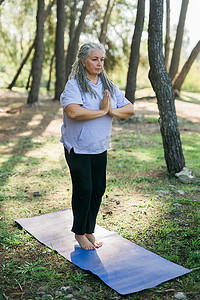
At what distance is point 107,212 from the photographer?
4.66 meters

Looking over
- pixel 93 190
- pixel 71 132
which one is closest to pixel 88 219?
pixel 93 190

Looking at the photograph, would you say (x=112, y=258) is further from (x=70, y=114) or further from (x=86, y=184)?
(x=70, y=114)

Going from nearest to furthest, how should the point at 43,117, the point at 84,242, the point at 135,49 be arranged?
the point at 84,242 → the point at 135,49 → the point at 43,117

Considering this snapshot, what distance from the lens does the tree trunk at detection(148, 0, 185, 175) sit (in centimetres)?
559

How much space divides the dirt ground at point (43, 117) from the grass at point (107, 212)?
5.84 feet

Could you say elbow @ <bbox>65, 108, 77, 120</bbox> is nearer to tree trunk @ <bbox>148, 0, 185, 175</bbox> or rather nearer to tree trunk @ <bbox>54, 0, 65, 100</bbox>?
tree trunk @ <bbox>148, 0, 185, 175</bbox>

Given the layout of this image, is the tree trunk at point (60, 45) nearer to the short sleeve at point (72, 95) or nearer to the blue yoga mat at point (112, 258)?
the blue yoga mat at point (112, 258)

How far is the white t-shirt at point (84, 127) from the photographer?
3.26m

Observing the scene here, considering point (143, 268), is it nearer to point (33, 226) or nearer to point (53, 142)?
point (33, 226)

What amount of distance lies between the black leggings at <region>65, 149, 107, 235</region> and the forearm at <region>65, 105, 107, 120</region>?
0.34 meters

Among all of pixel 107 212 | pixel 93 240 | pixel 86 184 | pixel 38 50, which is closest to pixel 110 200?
pixel 107 212

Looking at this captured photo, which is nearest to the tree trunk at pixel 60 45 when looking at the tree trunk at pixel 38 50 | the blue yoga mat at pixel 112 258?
the tree trunk at pixel 38 50

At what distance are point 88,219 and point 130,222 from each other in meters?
0.85

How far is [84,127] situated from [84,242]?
3.91 feet
